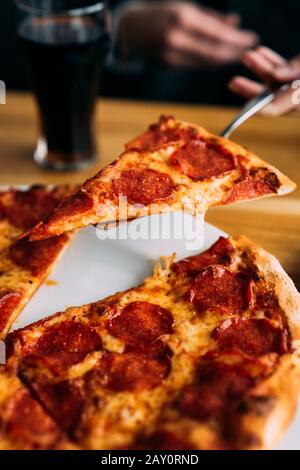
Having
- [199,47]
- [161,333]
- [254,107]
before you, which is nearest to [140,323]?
[161,333]

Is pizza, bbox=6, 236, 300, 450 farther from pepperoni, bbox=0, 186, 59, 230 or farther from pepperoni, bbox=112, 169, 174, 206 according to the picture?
pepperoni, bbox=0, 186, 59, 230

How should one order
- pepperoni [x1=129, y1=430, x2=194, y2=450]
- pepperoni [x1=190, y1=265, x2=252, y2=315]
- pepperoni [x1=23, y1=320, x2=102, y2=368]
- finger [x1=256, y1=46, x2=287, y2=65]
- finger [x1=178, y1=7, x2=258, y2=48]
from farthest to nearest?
finger [x1=178, y1=7, x2=258, y2=48]
finger [x1=256, y1=46, x2=287, y2=65]
pepperoni [x1=190, y1=265, x2=252, y2=315]
pepperoni [x1=23, y1=320, x2=102, y2=368]
pepperoni [x1=129, y1=430, x2=194, y2=450]

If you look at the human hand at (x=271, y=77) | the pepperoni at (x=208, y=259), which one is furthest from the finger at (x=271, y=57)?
the pepperoni at (x=208, y=259)

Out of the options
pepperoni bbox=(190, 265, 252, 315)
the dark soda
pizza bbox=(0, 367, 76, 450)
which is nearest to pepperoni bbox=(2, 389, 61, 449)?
pizza bbox=(0, 367, 76, 450)

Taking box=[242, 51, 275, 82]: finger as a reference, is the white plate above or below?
below

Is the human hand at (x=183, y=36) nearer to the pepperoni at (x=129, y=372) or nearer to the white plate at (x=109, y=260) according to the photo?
the white plate at (x=109, y=260)
